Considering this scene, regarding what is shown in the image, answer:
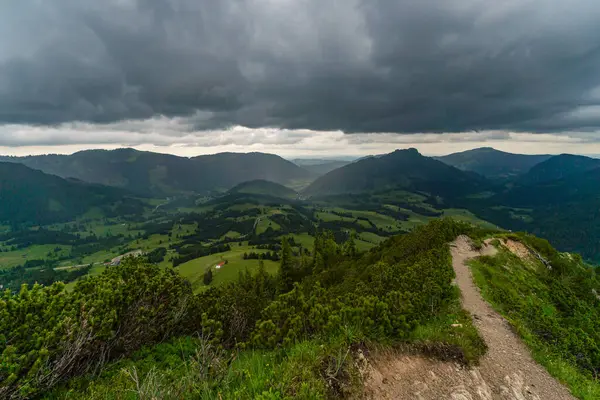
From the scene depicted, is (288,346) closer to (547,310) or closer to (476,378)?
(476,378)

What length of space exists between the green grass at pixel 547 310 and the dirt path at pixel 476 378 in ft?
3.78

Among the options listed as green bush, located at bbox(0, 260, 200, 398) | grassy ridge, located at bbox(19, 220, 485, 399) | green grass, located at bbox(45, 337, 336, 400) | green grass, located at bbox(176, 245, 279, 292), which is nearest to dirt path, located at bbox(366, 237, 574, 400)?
grassy ridge, located at bbox(19, 220, 485, 399)

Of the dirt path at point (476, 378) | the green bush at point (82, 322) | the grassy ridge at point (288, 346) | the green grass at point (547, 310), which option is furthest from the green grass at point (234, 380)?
the green grass at point (547, 310)

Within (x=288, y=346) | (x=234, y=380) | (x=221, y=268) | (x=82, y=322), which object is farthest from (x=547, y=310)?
(x=221, y=268)

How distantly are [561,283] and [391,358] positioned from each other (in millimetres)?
38314

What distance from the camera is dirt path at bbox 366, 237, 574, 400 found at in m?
10.6

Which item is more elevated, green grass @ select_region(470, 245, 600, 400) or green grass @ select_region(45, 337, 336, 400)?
green grass @ select_region(45, 337, 336, 400)

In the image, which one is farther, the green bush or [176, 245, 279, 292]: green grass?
[176, 245, 279, 292]: green grass

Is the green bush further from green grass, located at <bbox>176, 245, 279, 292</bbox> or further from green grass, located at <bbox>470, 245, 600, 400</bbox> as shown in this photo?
green grass, located at <bbox>176, 245, 279, 292</bbox>

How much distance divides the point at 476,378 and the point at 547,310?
20619 millimetres

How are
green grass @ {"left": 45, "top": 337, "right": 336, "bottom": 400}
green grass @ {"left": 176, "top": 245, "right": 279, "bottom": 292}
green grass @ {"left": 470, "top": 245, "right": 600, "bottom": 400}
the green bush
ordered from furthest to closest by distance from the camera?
1. green grass @ {"left": 176, "top": 245, "right": 279, "bottom": 292}
2. green grass @ {"left": 470, "top": 245, "right": 600, "bottom": 400}
3. the green bush
4. green grass @ {"left": 45, "top": 337, "right": 336, "bottom": 400}

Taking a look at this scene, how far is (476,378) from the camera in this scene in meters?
12.0

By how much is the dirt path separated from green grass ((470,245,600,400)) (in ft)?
3.78

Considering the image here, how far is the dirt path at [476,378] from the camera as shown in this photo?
10.6 metres
